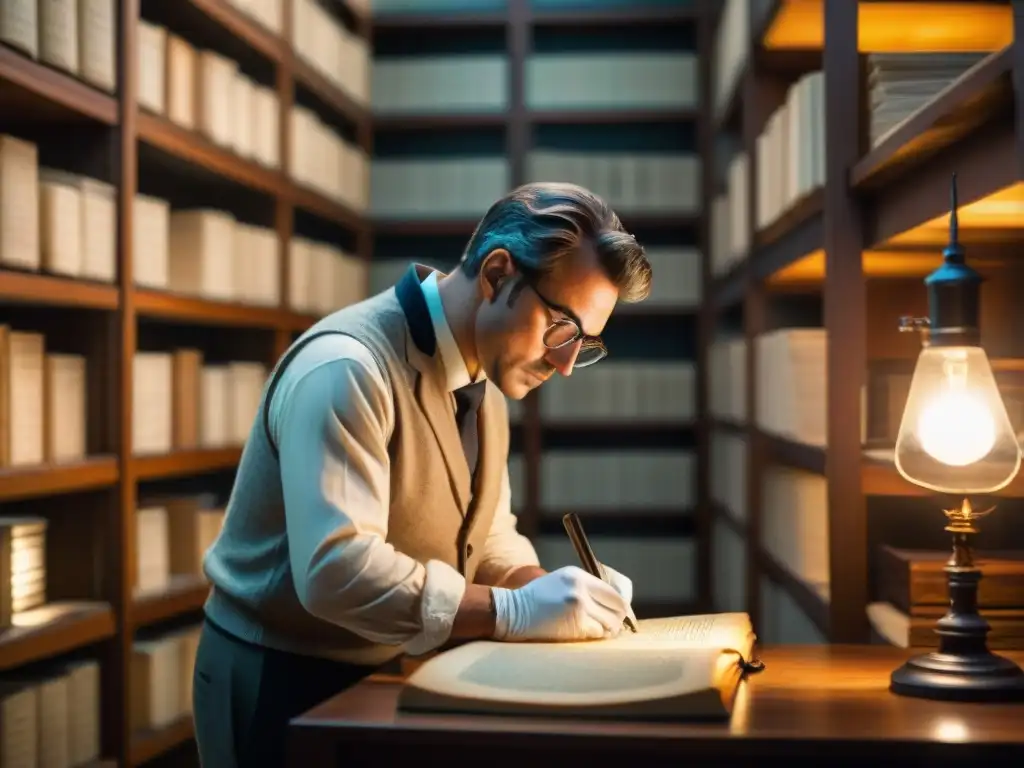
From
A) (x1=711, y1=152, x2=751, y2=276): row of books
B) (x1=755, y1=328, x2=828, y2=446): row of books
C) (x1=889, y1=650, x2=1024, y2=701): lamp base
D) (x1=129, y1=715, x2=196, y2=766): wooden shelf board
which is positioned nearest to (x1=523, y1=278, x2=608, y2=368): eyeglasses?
(x1=889, y1=650, x2=1024, y2=701): lamp base

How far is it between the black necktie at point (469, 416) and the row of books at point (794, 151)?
994 millimetres

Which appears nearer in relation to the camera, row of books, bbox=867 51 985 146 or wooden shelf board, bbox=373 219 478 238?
row of books, bbox=867 51 985 146

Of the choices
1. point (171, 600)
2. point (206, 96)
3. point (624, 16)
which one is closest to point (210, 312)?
point (206, 96)

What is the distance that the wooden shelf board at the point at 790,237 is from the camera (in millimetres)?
2498

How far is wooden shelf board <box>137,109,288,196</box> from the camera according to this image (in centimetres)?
296

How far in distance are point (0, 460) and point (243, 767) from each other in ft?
3.54

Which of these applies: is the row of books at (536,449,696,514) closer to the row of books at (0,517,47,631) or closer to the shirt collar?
the row of books at (0,517,47,631)

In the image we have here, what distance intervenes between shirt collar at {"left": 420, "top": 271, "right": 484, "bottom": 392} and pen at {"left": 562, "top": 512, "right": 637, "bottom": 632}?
240 millimetres

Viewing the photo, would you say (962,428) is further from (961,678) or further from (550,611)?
(550,611)

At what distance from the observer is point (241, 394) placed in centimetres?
362

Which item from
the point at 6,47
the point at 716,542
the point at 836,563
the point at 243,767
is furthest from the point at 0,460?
the point at 716,542

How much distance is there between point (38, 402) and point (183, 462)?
2.15 feet

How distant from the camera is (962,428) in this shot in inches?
51.0

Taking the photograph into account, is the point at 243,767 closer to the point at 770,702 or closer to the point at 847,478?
the point at 770,702
